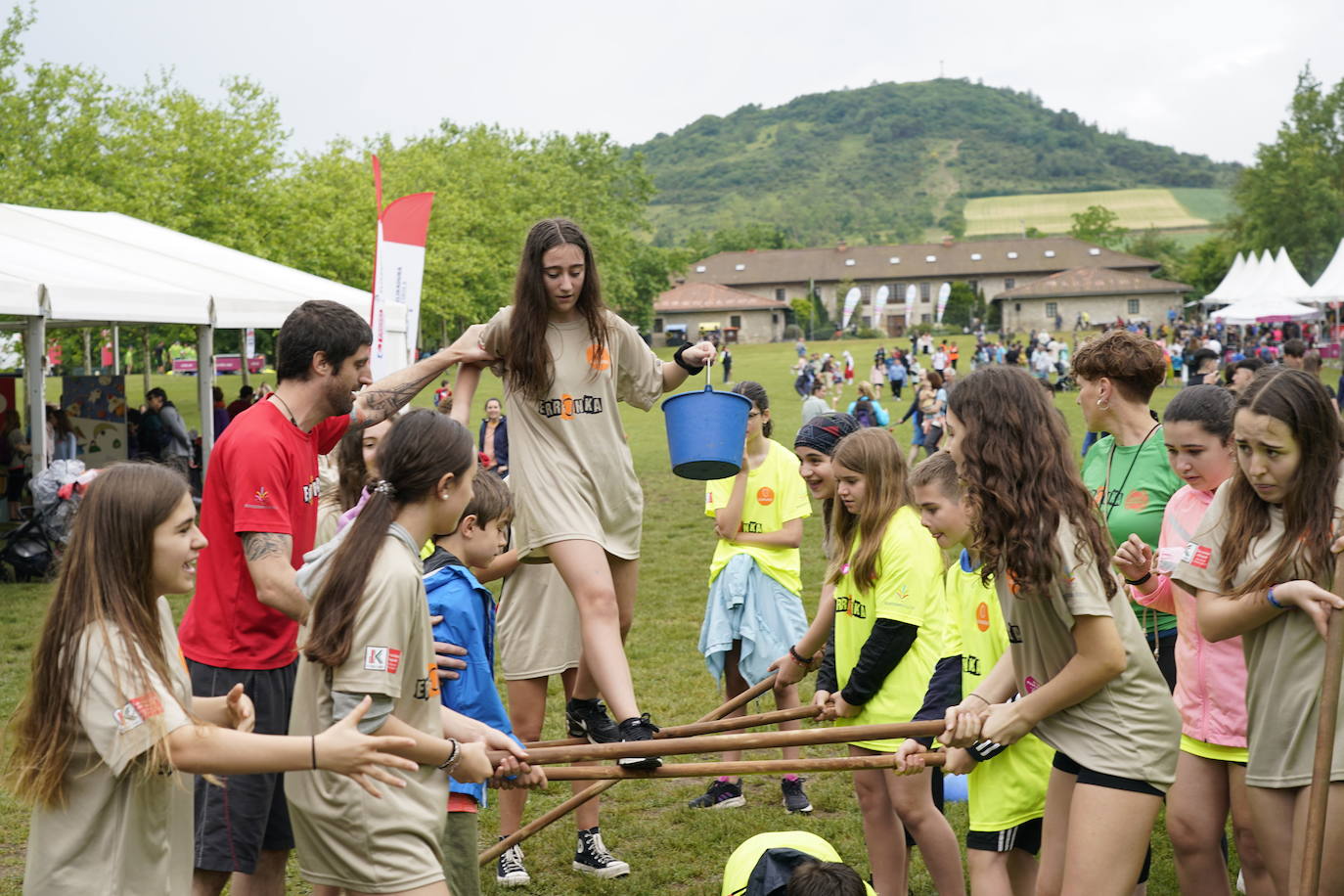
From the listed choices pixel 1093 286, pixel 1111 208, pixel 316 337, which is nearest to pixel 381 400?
pixel 316 337

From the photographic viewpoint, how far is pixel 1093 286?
324 feet

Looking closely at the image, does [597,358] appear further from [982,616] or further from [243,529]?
[982,616]

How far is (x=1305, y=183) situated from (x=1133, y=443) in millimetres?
77691

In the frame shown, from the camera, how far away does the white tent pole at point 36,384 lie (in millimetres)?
13523

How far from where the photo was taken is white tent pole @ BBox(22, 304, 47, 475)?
44.4 feet

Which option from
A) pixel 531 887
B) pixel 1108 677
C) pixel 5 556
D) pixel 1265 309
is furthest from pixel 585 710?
pixel 1265 309

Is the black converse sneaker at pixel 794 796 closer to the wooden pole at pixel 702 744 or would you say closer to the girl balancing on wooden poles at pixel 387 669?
the wooden pole at pixel 702 744

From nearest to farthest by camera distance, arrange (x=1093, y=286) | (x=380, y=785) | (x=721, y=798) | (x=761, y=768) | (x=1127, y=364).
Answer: (x=380, y=785), (x=761, y=768), (x=1127, y=364), (x=721, y=798), (x=1093, y=286)

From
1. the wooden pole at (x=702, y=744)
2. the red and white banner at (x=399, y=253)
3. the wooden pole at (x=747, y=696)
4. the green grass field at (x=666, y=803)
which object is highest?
the red and white banner at (x=399, y=253)

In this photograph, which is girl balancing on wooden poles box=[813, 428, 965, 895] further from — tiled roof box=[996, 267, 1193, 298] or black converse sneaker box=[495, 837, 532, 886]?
tiled roof box=[996, 267, 1193, 298]

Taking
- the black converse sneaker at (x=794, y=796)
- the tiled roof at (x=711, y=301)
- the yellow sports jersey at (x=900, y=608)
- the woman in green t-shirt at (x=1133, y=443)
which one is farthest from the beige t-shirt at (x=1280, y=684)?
the tiled roof at (x=711, y=301)

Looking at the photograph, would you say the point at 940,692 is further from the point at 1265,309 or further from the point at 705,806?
the point at 1265,309

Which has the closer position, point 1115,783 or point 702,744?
point 1115,783

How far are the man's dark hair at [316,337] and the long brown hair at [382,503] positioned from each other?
0.74 meters
